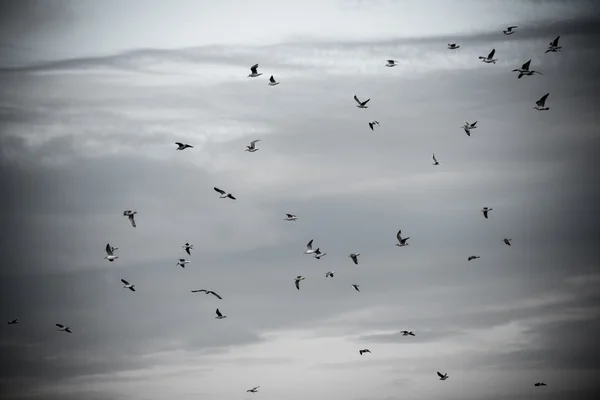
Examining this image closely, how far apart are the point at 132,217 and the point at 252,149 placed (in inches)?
596

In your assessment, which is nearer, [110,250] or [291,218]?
[110,250]

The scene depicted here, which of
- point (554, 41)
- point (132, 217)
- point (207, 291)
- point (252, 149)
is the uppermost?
point (554, 41)

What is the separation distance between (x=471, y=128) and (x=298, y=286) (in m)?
26.1

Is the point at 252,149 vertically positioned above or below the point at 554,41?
below

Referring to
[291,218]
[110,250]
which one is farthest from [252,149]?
[110,250]

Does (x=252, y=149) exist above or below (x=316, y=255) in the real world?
above

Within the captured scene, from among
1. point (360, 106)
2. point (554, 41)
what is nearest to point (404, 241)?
point (360, 106)

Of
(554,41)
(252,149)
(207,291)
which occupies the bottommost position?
(207,291)

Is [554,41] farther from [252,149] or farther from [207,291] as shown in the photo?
[207,291]

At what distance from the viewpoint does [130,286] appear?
11175 cm

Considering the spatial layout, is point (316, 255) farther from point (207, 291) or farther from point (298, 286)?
point (207, 291)

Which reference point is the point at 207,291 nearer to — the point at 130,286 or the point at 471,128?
the point at 130,286

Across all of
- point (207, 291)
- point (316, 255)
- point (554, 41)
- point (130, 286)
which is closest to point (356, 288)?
point (316, 255)

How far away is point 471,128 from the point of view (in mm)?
116875
